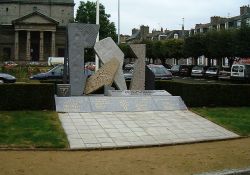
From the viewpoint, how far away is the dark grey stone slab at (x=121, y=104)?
18.2 m

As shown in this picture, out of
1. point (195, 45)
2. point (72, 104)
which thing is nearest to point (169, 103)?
point (72, 104)

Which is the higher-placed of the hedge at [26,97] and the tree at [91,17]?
the tree at [91,17]

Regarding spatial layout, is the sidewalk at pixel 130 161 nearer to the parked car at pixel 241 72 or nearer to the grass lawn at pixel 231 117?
the grass lawn at pixel 231 117

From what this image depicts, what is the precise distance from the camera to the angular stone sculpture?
21.2 m

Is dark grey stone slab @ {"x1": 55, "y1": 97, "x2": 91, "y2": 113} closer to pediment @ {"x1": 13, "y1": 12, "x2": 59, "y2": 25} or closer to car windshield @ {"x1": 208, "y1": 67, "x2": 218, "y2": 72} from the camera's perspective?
car windshield @ {"x1": 208, "y1": 67, "x2": 218, "y2": 72}

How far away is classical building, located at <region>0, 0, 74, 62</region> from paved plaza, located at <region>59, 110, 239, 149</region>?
75.2 metres

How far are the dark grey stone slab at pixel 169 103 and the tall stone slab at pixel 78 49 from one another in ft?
12.5

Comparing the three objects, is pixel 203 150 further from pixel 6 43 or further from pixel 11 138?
pixel 6 43

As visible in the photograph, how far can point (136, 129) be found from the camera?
1524 cm

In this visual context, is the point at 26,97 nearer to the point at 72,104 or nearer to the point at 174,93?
the point at 72,104

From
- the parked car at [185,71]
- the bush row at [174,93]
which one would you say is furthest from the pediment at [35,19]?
the bush row at [174,93]

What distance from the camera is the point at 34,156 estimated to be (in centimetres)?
1141

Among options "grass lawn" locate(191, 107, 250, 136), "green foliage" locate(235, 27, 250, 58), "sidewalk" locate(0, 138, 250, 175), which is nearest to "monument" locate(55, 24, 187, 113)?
"grass lawn" locate(191, 107, 250, 136)

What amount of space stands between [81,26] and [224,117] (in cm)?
824
